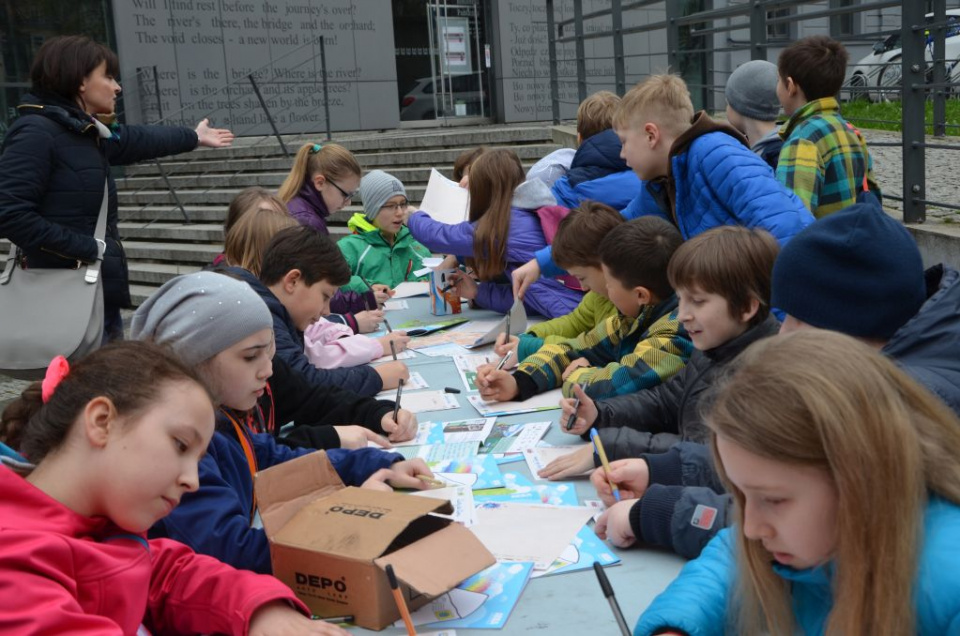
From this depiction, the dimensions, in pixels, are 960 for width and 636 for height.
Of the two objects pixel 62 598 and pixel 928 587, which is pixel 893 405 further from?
pixel 62 598

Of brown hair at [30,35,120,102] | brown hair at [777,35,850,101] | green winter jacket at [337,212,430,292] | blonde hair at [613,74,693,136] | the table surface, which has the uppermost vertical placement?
brown hair at [30,35,120,102]

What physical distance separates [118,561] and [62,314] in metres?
2.39

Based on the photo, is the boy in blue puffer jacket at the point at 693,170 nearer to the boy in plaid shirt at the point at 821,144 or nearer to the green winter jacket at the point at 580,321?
the green winter jacket at the point at 580,321

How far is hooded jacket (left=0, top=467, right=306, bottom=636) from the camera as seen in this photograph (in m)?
1.25

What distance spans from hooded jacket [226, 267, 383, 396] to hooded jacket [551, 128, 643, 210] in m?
1.52

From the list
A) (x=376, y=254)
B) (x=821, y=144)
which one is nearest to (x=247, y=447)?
(x=821, y=144)

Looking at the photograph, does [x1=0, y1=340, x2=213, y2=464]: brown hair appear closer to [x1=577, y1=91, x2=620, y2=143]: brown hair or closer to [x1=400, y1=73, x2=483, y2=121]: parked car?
[x1=577, y1=91, x2=620, y2=143]: brown hair

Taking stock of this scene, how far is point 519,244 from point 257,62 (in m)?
10.7

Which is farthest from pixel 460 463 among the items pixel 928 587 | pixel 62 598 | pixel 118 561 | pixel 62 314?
pixel 62 314

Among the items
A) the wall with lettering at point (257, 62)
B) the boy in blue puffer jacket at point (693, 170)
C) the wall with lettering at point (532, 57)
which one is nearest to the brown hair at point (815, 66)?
the boy in blue puffer jacket at point (693, 170)

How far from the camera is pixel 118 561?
1.45 m

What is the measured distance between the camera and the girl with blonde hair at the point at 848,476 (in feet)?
3.66

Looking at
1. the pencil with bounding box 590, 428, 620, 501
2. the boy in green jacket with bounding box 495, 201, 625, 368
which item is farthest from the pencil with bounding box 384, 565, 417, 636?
the boy in green jacket with bounding box 495, 201, 625, 368

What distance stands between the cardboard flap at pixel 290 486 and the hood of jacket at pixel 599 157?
274 centimetres
